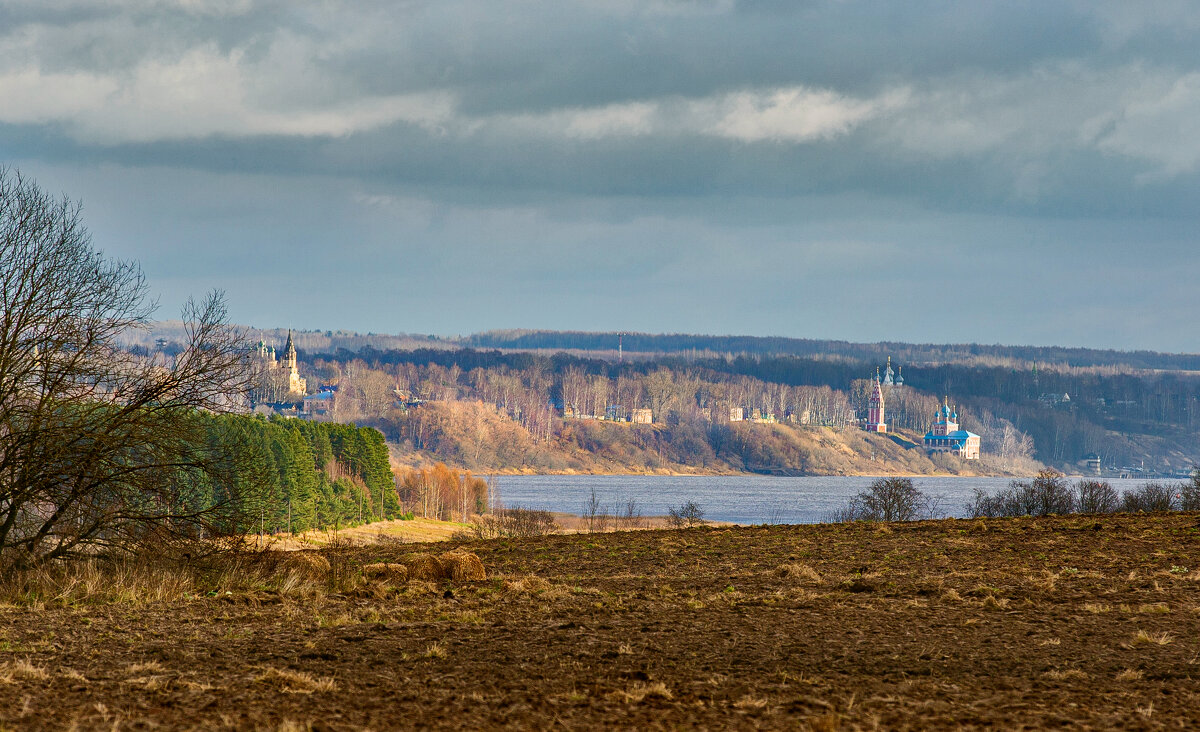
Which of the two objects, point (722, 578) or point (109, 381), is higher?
point (109, 381)

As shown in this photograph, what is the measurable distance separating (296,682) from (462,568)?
30.4 ft

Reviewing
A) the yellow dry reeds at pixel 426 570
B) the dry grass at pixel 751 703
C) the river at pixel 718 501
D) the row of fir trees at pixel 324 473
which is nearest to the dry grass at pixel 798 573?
the yellow dry reeds at pixel 426 570

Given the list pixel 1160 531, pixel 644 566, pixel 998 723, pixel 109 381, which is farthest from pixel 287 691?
pixel 1160 531

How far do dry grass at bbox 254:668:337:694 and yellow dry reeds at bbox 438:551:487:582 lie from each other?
344 inches

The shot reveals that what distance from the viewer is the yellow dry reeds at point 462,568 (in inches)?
752

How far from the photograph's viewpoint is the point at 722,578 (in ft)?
63.4

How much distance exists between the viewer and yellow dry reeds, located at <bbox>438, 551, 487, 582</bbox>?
62.7ft

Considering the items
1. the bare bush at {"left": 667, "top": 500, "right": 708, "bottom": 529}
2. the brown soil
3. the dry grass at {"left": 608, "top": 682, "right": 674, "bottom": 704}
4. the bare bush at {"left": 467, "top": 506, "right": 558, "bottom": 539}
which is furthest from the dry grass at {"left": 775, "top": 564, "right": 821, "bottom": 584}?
the bare bush at {"left": 467, "top": 506, "right": 558, "bottom": 539}

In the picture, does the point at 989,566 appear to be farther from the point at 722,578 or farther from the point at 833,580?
the point at 722,578

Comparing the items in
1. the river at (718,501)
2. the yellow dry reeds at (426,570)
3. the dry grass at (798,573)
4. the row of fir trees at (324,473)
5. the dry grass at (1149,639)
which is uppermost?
the dry grass at (1149,639)

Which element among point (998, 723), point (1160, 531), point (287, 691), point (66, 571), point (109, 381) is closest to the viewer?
point (998, 723)

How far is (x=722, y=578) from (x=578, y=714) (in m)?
10.6

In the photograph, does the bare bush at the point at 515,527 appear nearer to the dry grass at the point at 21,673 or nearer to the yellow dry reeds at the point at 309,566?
the yellow dry reeds at the point at 309,566

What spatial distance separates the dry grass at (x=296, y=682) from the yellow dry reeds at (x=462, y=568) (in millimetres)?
8746
